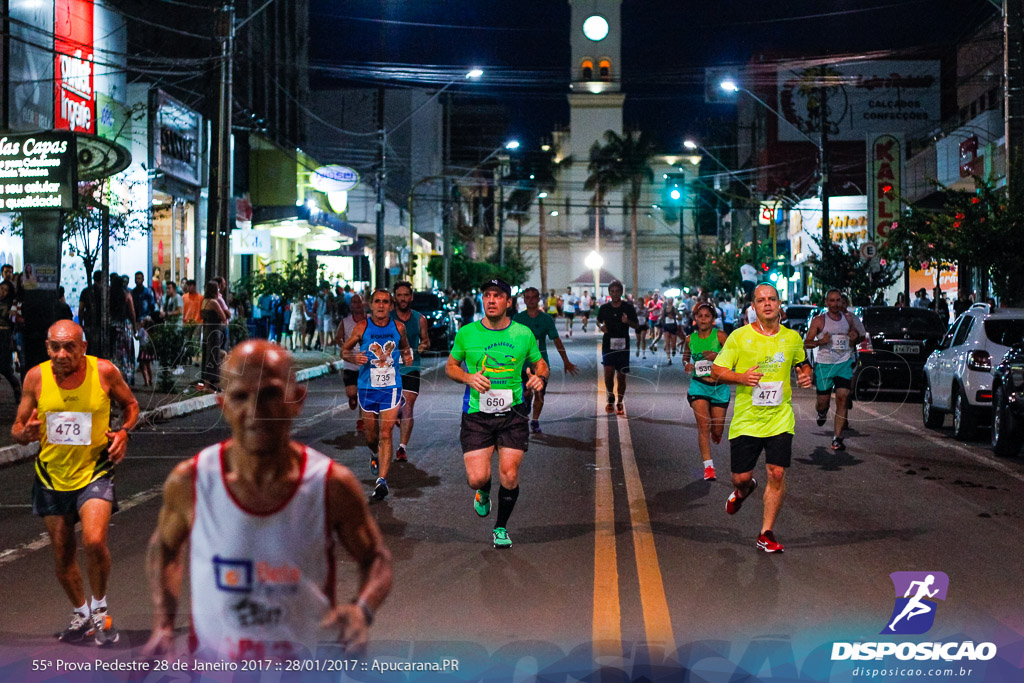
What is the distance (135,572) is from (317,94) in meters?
67.1

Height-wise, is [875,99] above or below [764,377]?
above

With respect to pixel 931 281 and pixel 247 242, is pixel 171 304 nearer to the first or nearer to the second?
pixel 247 242

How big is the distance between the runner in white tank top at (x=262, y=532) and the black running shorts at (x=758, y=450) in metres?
5.32

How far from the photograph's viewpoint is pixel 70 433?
6.11 m

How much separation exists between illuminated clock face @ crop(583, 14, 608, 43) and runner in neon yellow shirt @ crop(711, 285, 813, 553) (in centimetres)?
7829

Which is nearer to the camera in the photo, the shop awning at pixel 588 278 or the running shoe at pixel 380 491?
the running shoe at pixel 380 491

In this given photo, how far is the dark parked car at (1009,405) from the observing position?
42.9 feet

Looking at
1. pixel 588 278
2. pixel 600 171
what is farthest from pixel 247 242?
pixel 588 278

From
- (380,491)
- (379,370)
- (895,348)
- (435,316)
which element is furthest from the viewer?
(435,316)

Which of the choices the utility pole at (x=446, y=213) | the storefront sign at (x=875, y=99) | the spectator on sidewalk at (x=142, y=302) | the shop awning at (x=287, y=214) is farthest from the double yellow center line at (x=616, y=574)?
the storefront sign at (x=875, y=99)

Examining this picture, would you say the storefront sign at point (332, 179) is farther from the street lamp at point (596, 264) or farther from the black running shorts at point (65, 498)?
the street lamp at point (596, 264)

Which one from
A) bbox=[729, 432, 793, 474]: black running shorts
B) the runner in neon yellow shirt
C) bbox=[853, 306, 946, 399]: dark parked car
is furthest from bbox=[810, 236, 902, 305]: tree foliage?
bbox=[729, 432, 793, 474]: black running shorts

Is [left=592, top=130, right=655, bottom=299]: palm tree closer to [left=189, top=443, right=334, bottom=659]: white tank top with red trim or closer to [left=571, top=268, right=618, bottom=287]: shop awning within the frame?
[left=571, top=268, right=618, bottom=287]: shop awning

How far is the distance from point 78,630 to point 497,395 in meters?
3.18
